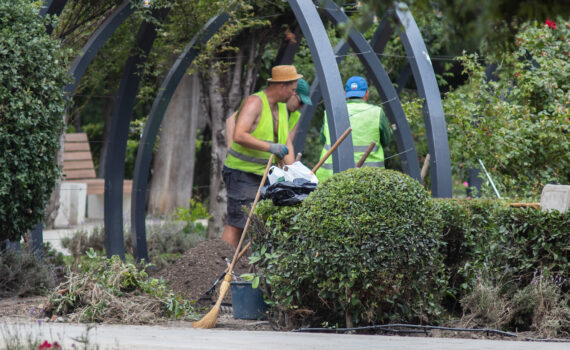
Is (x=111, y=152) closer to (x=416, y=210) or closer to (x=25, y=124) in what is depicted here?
(x=25, y=124)

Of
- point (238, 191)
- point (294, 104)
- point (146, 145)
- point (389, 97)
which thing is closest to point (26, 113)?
point (238, 191)

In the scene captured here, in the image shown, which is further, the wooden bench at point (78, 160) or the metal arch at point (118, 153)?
the wooden bench at point (78, 160)

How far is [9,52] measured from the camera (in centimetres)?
610

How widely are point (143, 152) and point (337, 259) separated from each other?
183 inches

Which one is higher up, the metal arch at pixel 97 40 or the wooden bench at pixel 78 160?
the metal arch at pixel 97 40

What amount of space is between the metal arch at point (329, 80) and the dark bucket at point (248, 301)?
3.90 ft

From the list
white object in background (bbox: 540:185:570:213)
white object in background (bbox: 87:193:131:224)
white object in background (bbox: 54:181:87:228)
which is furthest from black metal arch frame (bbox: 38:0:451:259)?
white object in background (bbox: 87:193:131:224)

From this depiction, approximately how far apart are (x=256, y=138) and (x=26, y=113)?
6.46 feet

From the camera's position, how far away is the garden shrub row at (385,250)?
4.65 m

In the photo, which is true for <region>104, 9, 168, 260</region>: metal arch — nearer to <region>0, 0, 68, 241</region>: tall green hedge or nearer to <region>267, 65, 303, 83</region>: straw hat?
<region>0, 0, 68, 241</region>: tall green hedge

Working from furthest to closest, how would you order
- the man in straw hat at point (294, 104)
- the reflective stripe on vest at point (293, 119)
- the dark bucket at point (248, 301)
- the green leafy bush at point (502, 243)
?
the reflective stripe on vest at point (293, 119)
the man in straw hat at point (294, 104)
the dark bucket at point (248, 301)
the green leafy bush at point (502, 243)

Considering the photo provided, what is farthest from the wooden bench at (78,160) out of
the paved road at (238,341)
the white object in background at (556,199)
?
the paved road at (238,341)

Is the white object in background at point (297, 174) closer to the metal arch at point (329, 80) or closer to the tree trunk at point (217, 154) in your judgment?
the metal arch at point (329, 80)

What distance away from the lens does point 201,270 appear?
7.05 metres
